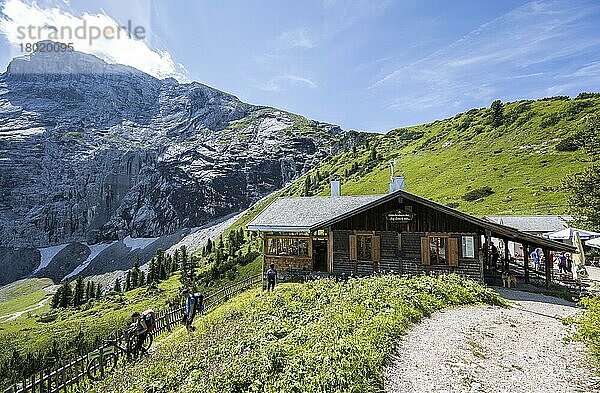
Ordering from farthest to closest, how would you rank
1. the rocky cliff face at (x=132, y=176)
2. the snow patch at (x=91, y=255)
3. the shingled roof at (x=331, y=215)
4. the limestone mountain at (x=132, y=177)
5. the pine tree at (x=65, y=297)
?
the rocky cliff face at (x=132, y=176)
the limestone mountain at (x=132, y=177)
the snow patch at (x=91, y=255)
the pine tree at (x=65, y=297)
the shingled roof at (x=331, y=215)

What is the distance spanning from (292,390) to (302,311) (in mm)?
5983

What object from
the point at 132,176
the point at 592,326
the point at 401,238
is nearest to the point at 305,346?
the point at 592,326

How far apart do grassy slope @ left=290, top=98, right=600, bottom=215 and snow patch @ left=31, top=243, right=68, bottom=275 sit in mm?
96553

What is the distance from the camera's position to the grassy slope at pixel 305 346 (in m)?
8.52

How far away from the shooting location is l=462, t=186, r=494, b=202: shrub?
61.0m

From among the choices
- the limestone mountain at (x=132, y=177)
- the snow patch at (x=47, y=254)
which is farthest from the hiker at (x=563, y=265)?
the snow patch at (x=47, y=254)

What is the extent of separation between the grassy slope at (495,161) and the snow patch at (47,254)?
3801 inches

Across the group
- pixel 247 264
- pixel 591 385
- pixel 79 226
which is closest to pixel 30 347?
pixel 247 264

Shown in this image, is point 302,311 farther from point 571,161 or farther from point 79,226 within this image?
point 79,226

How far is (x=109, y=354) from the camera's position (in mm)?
15930

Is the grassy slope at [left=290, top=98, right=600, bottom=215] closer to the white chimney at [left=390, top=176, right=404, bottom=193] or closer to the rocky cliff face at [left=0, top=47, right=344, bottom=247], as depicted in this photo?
the white chimney at [left=390, top=176, right=404, bottom=193]

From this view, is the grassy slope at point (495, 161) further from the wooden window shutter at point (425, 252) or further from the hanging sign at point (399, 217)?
the hanging sign at point (399, 217)

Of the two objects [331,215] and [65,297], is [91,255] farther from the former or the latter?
[331,215]

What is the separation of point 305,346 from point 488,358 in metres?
4.74
